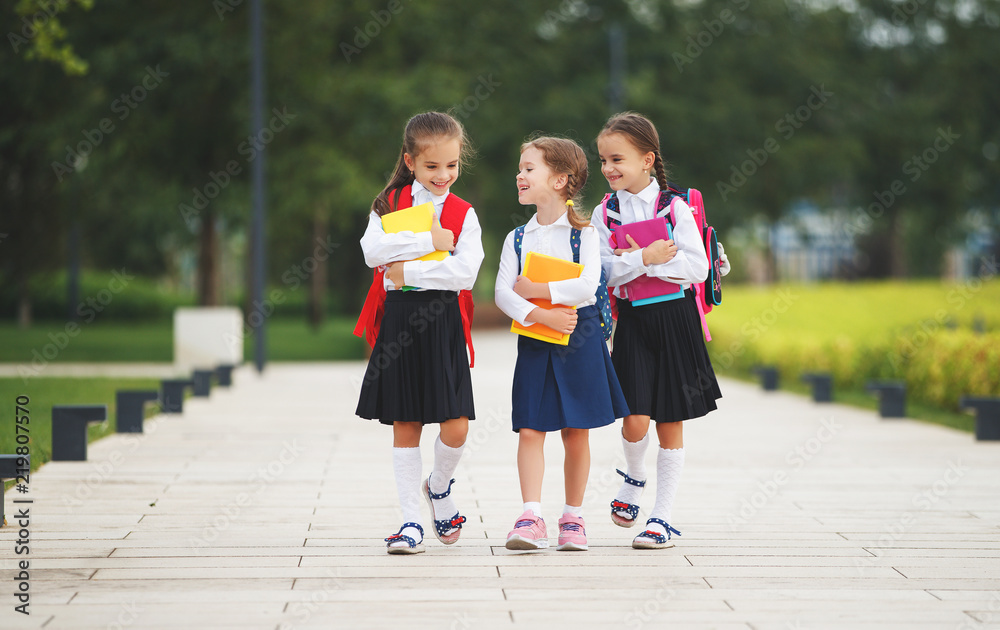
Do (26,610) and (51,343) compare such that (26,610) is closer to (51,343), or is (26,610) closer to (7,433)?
(7,433)

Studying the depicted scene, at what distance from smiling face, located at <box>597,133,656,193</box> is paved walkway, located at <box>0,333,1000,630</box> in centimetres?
157

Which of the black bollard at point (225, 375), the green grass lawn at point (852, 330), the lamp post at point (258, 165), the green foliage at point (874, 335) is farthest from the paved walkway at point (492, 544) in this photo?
the lamp post at point (258, 165)

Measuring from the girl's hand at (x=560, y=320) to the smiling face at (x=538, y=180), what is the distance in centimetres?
49

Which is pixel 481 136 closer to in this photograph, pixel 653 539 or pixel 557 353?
pixel 557 353

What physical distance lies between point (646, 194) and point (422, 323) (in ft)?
3.72

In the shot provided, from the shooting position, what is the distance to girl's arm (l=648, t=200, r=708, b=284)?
16.1 feet

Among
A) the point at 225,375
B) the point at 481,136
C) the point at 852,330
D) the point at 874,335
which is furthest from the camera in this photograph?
the point at 481,136

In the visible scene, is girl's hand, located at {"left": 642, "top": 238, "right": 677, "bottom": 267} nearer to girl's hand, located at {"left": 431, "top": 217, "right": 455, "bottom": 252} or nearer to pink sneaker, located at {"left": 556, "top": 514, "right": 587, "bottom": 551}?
girl's hand, located at {"left": 431, "top": 217, "right": 455, "bottom": 252}

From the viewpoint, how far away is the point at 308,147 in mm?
23016

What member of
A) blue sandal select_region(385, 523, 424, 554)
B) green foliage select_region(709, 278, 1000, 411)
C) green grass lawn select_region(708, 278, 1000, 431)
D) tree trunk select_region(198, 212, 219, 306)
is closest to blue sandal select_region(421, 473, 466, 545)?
blue sandal select_region(385, 523, 424, 554)

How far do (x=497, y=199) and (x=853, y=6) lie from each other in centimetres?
1284

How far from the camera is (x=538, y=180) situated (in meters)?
4.90

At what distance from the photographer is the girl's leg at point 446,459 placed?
4.82 metres

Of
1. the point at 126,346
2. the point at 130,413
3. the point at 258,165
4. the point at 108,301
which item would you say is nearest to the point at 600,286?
the point at 130,413
